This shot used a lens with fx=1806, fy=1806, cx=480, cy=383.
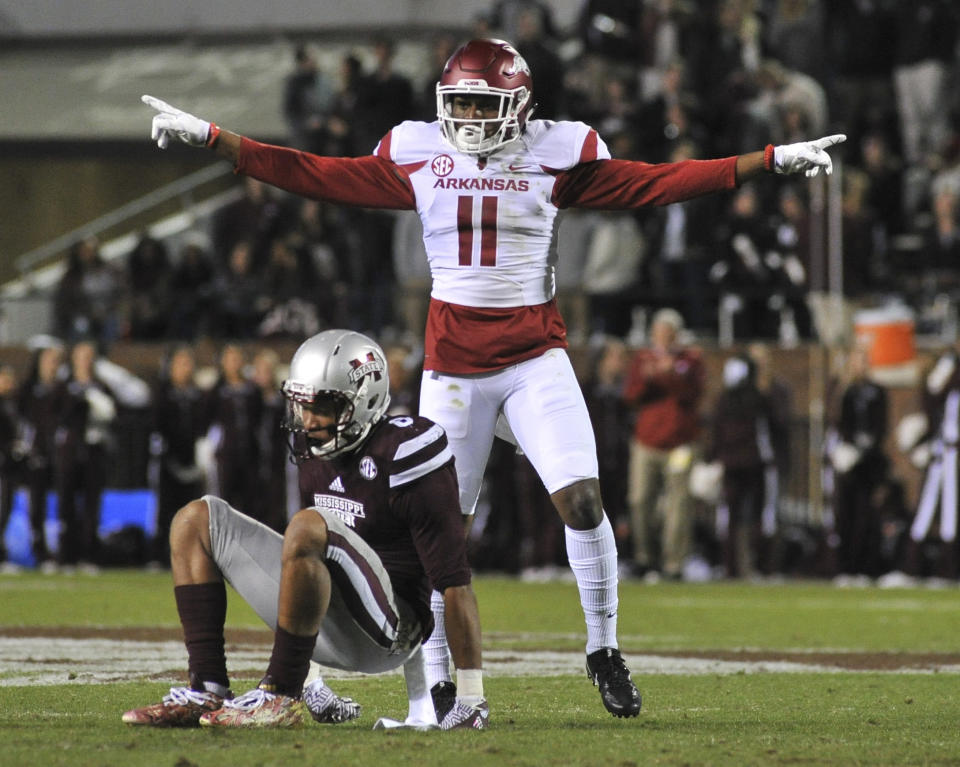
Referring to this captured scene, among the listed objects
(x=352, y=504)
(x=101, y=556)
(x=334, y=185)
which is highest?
(x=334, y=185)

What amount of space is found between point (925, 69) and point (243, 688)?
39.8 ft

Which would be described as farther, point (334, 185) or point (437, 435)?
point (334, 185)

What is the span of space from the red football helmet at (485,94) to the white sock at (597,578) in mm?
1312

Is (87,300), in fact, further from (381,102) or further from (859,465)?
(859,465)

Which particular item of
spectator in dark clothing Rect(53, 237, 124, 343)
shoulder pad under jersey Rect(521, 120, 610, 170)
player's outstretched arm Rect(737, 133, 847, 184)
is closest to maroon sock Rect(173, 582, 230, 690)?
shoulder pad under jersey Rect(521, 120, 610, 170)

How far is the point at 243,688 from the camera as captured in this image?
20.3 feet

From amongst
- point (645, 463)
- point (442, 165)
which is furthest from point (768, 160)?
point (645, 463)

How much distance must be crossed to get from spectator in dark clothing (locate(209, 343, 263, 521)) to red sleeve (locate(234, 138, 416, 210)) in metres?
8.30

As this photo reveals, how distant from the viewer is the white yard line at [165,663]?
264 inches

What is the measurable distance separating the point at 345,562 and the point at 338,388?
1.65 ft

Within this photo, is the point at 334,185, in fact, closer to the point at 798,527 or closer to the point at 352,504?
the point at 352,504

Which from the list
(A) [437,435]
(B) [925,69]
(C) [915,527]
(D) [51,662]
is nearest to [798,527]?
(C) [915,527]

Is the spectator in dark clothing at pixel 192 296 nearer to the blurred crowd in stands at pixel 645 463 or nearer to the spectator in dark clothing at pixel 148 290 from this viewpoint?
the spectator in dark clothing at pixel 148 290

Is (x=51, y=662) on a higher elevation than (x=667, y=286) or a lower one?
lower
